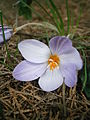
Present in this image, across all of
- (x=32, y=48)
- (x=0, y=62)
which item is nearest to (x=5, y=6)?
(x=0, y=62)

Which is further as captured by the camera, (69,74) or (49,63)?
(49,63)

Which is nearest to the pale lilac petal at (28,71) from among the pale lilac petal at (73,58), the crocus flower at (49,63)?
the crocus flower at (49,63)

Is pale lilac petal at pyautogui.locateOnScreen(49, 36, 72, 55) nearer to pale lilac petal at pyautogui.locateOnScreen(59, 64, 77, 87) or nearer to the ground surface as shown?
pale lilac petal at pyautogui.locateOnScreen(59, 64, 77, 87)

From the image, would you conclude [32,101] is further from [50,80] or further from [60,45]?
[60,45]

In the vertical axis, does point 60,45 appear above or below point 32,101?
above

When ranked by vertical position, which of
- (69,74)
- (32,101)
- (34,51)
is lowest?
(32,101)

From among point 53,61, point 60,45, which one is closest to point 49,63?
point 53,61

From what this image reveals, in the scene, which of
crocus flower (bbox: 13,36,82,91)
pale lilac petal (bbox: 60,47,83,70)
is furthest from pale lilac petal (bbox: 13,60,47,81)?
pale lilac petal (bbox: 60,47,83,70)
